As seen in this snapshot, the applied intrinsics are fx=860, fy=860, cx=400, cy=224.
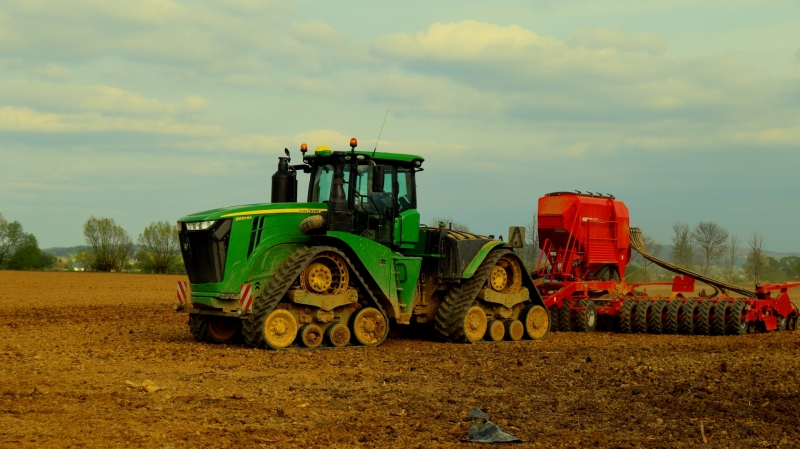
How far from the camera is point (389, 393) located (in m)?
9.72

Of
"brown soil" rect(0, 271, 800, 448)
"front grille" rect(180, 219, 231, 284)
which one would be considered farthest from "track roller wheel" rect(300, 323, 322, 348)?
"front grille" rect(180, 219, 231, 284)

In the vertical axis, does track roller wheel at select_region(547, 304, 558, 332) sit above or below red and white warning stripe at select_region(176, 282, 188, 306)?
below

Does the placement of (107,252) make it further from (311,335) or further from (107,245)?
(311,335)

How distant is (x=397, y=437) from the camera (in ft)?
24.6

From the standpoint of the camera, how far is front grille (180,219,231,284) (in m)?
13.1

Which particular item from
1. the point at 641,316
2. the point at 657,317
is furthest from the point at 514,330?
the point at 657,317

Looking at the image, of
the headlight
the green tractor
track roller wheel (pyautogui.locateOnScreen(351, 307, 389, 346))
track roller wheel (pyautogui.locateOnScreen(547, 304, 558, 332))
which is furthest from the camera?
track roller wheel (pyautogui.locateOnScreen(547, 304, 558, 332))

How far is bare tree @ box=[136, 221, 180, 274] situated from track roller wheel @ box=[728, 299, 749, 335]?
4324 cm

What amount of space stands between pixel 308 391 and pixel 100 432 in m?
2.86

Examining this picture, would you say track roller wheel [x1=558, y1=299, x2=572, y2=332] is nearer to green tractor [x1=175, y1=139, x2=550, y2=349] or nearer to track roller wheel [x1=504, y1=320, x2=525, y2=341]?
green tractor [x1=175, y1=139, x2=550, y2=349]

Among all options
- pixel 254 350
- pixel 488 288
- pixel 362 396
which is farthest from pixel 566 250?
pixel 362 396

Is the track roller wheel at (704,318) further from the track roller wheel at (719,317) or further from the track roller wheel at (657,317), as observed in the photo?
the track roller wheel at (657,317)

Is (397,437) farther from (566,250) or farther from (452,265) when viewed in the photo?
(566,250)

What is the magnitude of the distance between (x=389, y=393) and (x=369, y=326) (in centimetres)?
425
